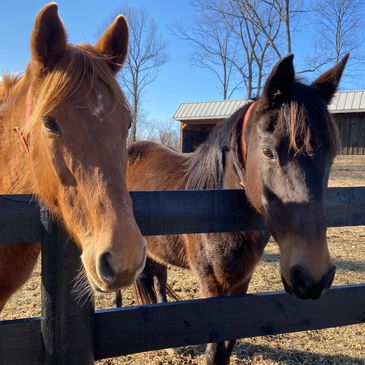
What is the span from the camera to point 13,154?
2.11m

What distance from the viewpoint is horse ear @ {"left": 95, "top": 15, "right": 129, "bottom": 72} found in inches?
79.1

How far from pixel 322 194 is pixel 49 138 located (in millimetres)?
1400

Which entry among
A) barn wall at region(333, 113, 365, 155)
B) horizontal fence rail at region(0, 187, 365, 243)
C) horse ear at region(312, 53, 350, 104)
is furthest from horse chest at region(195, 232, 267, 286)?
barn wall at region(333, 113, 365, 155)

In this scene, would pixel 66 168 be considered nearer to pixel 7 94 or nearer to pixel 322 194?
pixel 7 94

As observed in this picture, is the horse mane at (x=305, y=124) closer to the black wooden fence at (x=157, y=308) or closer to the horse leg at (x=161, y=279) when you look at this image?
the black wooden fence at (x=157, y=308)

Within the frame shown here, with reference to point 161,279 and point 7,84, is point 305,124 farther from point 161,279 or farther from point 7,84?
point 161,279

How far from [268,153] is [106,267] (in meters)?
1.24

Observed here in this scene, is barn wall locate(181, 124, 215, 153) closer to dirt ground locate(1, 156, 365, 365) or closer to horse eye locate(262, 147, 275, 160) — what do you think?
dirt ground locate(1, 156, 365, 365)

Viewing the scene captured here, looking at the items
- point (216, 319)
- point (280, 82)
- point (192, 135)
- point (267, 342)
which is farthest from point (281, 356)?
point (192, 135)

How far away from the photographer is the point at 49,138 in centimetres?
159

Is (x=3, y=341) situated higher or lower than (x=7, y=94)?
lower

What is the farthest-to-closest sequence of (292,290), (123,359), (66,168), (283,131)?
1. (123,359)
2. (283,131)
3. (292,290)
4. (66,168)

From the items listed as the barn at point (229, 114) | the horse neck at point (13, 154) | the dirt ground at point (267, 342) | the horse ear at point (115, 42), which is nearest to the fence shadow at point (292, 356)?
the dirt ground at point (267, 342)

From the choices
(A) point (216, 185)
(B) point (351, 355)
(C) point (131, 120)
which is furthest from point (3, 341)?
(B) point (351, 355)
